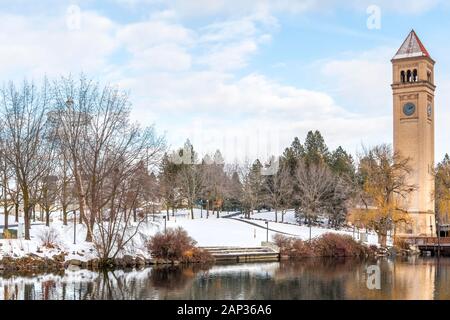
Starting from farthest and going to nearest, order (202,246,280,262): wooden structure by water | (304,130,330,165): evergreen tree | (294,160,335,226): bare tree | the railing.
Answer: (304,130,330,165): evergreen tree
(294,160,335,226): bare tree
the railing
(202,246,280,262): wooden structure by water

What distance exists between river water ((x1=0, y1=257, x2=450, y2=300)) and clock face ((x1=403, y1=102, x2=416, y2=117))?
3730 cm

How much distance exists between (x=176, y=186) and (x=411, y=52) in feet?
111

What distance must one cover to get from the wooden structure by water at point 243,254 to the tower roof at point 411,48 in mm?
38522

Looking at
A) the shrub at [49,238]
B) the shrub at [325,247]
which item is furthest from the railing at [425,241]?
the shrub at [49,238]

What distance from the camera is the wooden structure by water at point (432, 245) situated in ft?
210

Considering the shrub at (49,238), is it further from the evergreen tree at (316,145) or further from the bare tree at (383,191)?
the evergreen tree at (316,145)

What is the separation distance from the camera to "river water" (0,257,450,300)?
28.9m

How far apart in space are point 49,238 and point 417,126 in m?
50.4

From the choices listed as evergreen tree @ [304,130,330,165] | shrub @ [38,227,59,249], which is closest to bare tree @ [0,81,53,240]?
shrub @ [38,227,59,249]

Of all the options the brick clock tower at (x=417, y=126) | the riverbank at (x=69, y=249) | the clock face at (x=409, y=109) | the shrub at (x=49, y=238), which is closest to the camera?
the riverbank at (x=69, y=249)

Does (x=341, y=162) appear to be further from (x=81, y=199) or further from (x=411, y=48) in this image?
(x=81, y=199)

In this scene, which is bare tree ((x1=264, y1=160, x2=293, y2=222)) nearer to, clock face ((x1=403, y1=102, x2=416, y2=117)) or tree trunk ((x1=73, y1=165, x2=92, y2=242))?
clock face ((x1=403, y1=102, x2=416, y2=117))

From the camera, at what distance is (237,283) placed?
1320 inches
